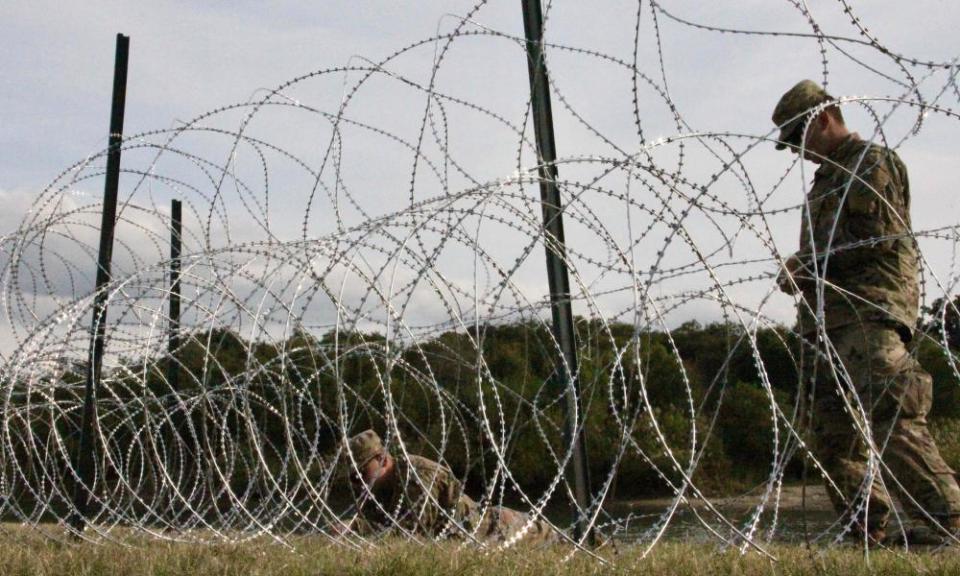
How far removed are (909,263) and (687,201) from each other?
217 cm

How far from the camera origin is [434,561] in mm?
4652

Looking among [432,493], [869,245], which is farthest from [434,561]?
[869,245]

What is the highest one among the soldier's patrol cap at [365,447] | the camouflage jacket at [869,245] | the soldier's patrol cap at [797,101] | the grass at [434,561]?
the soldier's patrol cap at [797,101]

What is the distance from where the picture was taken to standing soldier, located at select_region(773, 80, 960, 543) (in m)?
5.30

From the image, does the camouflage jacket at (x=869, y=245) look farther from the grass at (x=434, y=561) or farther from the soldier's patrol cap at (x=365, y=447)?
the soldier's patrol cap at (x=365, y=447)

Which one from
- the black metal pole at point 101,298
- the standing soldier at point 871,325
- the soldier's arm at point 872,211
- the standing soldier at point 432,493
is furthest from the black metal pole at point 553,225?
the black metal pole at point 101,298

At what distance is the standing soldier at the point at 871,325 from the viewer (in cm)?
530

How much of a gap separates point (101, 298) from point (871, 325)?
4213 millimetres

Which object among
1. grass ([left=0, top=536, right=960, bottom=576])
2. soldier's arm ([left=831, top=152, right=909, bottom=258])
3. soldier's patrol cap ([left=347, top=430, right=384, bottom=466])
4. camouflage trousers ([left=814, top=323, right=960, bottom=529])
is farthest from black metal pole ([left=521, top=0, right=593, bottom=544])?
soldier's patrol cap ([left=347, top=430, right=384, bottom=466])

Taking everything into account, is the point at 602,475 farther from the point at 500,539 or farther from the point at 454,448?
the point at 500,539

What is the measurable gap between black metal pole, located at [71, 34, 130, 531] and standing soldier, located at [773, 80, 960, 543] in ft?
12.4

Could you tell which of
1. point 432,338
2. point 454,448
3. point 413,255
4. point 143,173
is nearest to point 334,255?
point 413,255

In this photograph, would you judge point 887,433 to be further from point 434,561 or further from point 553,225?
point 434,561

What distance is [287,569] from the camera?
15.8 ft
